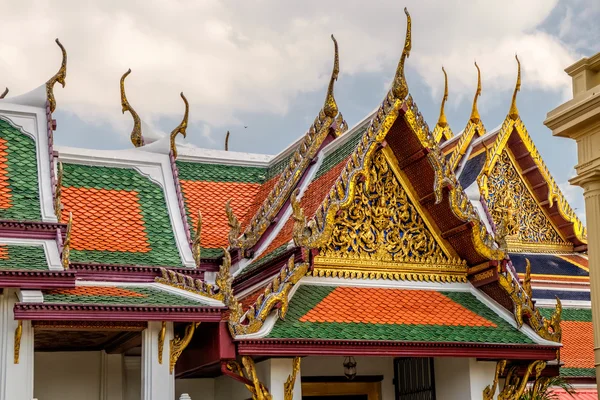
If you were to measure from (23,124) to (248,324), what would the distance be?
14.5 feet

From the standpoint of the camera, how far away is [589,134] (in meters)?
12.1

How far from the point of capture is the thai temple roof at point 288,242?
39.6 ft

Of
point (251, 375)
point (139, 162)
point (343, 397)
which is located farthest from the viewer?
point (139, 162)

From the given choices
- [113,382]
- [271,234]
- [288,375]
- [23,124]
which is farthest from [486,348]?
[23,124]

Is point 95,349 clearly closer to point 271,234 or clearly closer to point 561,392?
point 271,234

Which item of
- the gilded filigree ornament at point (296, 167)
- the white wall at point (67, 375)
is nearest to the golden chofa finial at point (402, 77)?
the gilded filigree ornament at point (296, 167)

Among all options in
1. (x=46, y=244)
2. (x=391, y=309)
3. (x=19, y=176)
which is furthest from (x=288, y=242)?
(x=19, y=176)

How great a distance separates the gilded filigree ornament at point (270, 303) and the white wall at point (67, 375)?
2827 millimetres

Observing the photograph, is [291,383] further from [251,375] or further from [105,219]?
[105,219]

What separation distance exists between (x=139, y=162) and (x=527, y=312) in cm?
550

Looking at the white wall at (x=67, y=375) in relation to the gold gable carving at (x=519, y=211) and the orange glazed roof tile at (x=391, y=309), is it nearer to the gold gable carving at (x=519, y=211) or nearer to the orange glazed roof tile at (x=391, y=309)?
the orange glazed roof tile at (x=391, y=309)

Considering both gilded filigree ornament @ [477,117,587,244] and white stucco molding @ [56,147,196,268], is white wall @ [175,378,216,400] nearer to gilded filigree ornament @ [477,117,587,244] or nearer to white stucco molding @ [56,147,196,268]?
white stucco molding @ [56,147,196,268]

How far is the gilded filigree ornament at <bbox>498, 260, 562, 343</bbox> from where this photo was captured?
13.2 metres

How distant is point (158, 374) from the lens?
12242mm
